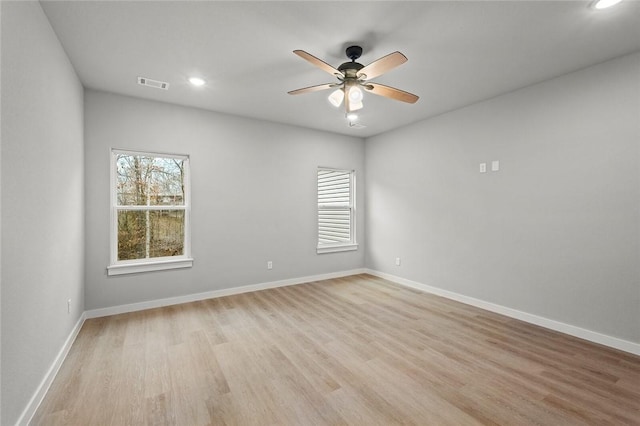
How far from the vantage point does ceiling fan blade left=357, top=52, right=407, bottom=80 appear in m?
1.99

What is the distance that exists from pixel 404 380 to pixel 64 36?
3947mm

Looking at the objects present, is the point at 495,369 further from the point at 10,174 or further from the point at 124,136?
the point at 124,136

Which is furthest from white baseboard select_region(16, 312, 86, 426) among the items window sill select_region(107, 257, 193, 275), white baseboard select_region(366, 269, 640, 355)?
white baseboard select_region(366, 269, 640, 355)

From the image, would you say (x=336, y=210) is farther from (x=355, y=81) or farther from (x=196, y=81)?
(x=196, y=81)

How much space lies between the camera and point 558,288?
3.02m

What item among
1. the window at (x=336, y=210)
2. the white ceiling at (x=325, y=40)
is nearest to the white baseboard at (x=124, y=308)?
the window at (x=336, y=210)

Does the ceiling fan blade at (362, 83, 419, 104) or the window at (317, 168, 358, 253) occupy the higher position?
the ceiling fan blade at (362, 83, 419, 104)

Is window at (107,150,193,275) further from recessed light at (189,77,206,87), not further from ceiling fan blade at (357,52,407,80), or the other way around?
ceiling fan blade at (357,52,407,80)

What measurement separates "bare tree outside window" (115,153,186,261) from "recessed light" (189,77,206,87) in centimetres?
119

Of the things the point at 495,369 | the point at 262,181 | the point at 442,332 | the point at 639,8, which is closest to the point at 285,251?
the point at 262,181

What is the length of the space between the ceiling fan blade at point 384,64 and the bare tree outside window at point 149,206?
2.91 m

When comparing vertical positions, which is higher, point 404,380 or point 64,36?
point 64,36

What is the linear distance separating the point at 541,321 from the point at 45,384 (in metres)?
4.64

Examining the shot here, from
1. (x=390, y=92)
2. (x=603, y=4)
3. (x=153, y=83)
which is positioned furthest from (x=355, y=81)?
(x=153, y=83)
